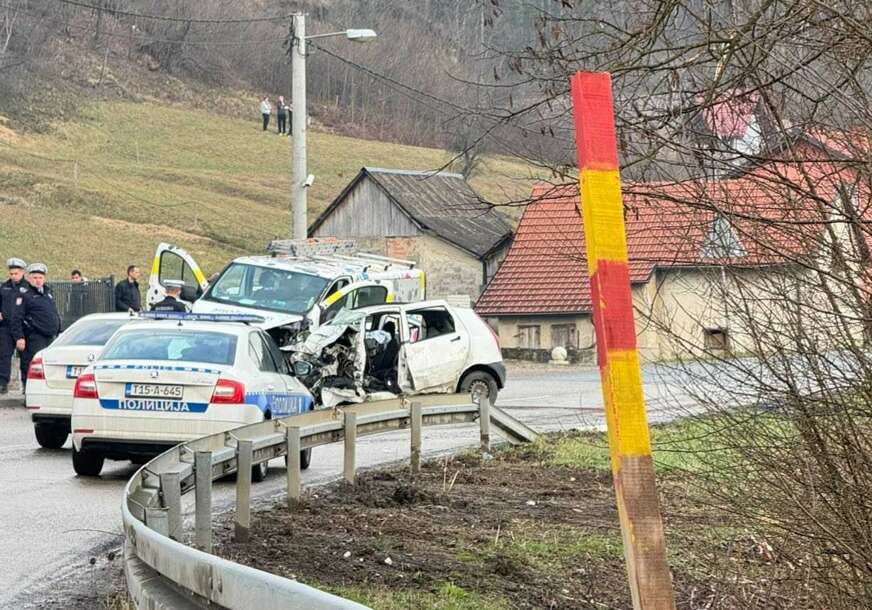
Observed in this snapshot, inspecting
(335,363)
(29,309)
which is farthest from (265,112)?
(335,363)

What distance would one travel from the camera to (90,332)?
705 inches

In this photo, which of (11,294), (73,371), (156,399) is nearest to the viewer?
(156,399)

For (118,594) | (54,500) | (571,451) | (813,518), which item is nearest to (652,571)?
(813,518)

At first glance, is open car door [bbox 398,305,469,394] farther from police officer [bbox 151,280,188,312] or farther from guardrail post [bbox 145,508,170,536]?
guardrail post [bbox 145,508,170,536]

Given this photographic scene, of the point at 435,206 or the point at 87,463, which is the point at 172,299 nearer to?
the point at 87,463

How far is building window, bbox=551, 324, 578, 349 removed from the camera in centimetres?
4803

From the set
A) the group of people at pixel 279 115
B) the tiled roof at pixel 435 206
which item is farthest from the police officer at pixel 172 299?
the group of people at pixel 279 115

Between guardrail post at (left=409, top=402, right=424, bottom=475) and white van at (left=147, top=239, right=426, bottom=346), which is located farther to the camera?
white van at (left=147, top=239, right=426, bottom=346)

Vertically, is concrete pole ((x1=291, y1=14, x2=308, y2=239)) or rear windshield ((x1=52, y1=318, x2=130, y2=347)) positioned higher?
concrete pole ((x1=291, y1=14, x2=308, y2=239))

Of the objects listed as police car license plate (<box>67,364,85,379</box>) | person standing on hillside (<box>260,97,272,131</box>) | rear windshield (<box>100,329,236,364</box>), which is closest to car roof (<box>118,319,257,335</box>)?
rear windshield (<box>100,329,236,364</box>)

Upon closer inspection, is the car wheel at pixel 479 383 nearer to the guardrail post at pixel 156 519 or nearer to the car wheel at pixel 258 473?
the car wheel at pixel 258 473

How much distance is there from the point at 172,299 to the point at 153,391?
28.3 feet

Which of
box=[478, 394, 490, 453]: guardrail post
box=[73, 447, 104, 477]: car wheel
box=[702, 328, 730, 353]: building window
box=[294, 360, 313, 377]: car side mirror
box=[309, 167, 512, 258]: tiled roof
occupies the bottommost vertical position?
box=[73, 447, 104, 477]: car wheel

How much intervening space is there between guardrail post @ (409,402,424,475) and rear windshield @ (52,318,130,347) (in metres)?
4.15
